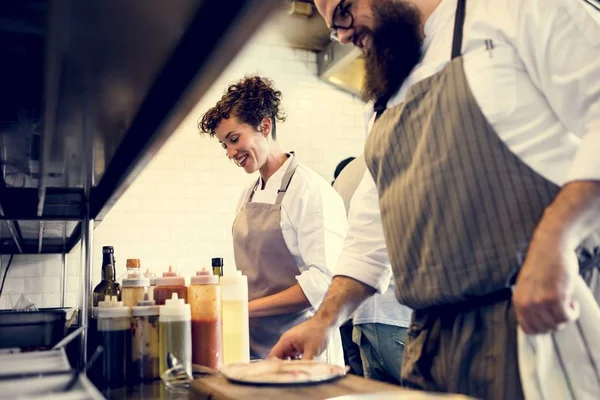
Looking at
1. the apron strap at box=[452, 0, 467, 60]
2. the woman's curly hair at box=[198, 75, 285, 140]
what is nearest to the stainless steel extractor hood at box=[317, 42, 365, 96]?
the woman's curly hair at box=[198, 75, 285, 140]

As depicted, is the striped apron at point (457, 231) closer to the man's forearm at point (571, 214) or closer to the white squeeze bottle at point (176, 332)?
the man's forearm at point (571, 214)

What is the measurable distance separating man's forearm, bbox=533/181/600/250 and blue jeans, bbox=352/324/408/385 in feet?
4.61

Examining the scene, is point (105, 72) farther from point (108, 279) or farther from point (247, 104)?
point (247, 104)

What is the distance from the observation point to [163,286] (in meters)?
1.23

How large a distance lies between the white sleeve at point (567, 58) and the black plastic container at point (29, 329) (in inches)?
33.9

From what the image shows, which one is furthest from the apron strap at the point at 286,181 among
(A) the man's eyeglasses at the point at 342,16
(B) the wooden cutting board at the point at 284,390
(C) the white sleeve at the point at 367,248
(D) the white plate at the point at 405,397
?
(D) the white plate at the point at 405,397

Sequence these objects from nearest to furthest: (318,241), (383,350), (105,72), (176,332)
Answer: (105,72) → (176,332) → (318,241) → (383,350)

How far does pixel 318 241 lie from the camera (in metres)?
1.81

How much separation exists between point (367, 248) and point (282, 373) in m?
0.53

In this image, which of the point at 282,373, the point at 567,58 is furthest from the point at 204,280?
the point at 567,58

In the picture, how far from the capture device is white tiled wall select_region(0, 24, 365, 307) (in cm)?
333

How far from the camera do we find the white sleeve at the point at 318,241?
1739 mm

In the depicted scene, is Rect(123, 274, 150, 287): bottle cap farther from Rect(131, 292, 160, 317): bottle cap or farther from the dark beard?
the dark beard

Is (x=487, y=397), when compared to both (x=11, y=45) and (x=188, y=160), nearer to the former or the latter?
(x=11, y=45)
